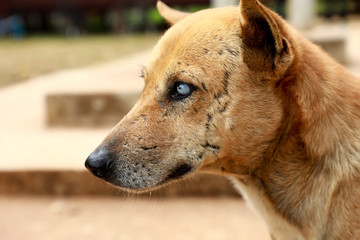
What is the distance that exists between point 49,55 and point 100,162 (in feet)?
42.7

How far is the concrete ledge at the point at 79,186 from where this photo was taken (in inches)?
174

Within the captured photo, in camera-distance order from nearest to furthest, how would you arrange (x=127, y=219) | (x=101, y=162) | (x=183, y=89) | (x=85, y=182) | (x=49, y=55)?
(x=101, y=162) → (x=183, y=89) → (x=127, y=219) → (x=85, y=182) → (x=49, y=55)

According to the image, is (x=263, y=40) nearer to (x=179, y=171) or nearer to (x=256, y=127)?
(x=256, y=127)

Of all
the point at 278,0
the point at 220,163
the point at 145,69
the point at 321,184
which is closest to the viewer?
the point at 321,184

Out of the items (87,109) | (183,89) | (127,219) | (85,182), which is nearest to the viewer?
(183,89)

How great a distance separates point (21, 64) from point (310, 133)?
11760mm

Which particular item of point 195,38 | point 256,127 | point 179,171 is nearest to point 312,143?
point 256,127

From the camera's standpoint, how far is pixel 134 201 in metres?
4.43

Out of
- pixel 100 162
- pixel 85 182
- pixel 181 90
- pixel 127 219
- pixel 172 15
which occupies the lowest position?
pixel 127 219

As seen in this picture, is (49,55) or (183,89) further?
(49,55)

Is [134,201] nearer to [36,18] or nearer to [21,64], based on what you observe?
[21,64]

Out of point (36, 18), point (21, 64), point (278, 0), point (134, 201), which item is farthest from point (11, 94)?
point (36, 18)

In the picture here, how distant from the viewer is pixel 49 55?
48.0 ft

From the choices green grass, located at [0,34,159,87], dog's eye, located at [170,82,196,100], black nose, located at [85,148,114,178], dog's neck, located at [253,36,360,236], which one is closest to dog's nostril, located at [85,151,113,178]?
black nose, located at [85,148,114,178]
